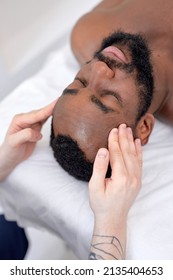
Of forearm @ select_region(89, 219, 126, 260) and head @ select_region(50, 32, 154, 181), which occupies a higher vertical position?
head @ select_region(50, 32, 154, 181)

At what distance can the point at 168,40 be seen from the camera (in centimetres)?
113

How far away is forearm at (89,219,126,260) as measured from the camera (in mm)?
805

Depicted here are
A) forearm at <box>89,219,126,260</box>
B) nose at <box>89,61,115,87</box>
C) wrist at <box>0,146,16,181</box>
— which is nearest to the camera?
forearm at <box>89,219,126,260</box>

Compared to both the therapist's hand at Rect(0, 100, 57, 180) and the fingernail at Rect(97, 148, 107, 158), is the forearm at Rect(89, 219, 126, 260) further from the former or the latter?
the therapist's hand at Rect(0, 100, 57, 180)

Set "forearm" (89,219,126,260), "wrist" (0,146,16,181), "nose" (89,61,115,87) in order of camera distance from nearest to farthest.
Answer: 1. "forearm" (89,219,126,260)
2. "nose" (89,61,115,87)
3. "wrist" (0,146,16,181)

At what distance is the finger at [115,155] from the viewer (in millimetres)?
818

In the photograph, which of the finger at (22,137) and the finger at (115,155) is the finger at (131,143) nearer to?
the finger at (115,155)

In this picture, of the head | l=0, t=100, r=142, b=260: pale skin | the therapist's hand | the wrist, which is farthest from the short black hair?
the wrist

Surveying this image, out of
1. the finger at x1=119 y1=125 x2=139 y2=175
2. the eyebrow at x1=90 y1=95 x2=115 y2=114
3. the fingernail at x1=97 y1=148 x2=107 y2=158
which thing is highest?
the eyebrow at x1=90 y1=95 x2=115 y2=114

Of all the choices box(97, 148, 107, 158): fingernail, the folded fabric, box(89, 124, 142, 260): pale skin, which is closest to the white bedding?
the folded fabric

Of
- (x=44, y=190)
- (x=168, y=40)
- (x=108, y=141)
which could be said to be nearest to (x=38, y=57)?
(x=168, y=40)

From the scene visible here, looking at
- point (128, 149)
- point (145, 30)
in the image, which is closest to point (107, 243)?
point (128, 149)

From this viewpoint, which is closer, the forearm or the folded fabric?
the forearm

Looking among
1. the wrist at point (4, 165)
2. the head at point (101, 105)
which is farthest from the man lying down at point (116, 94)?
the wrist at point (4, 165)
